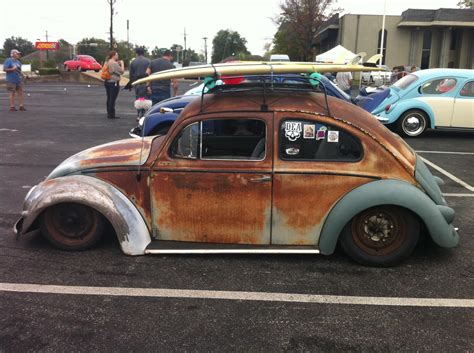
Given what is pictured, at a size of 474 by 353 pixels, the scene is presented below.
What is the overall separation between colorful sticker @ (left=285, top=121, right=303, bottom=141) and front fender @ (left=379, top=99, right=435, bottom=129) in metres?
7.92

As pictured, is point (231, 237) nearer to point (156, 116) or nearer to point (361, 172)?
point (361, 172)

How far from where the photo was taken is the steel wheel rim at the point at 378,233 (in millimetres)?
4180

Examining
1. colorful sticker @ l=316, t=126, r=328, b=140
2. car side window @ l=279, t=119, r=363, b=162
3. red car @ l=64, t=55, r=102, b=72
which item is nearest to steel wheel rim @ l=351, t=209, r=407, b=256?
car side window @ l=279, t=119, r=363, b=162

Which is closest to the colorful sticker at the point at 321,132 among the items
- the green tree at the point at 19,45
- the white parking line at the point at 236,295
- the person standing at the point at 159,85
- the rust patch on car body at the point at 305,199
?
the rust patch on car body at the point at 305,199

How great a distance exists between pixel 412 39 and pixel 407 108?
33758 millimetres

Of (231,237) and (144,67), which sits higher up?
(144,67)

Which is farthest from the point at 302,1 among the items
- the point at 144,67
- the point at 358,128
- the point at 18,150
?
the point at 358,128

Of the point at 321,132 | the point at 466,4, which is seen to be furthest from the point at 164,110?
the point at 466,4

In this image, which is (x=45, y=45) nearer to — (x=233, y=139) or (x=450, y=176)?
(x=450, y=176)

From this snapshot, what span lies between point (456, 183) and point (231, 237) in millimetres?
4534

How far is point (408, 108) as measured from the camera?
11.2m

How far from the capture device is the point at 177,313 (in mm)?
3443

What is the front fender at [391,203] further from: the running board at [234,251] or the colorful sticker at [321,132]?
the colorful sticker at [321,132]

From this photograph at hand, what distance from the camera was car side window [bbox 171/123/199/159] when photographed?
4.28 m
